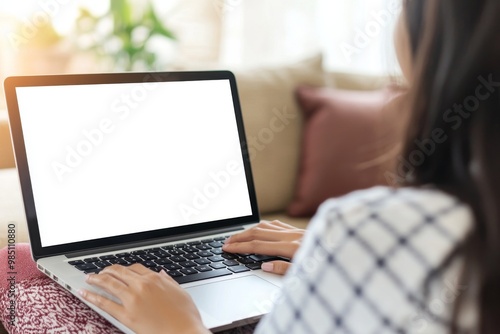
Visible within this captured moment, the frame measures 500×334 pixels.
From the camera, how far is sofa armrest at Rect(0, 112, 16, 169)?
64.2 inches

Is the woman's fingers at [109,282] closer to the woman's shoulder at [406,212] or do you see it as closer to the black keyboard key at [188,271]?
the black keyboard key at [188,271]

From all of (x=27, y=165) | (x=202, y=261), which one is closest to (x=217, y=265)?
(x=202, y=261)

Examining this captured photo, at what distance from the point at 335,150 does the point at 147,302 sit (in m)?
1.18

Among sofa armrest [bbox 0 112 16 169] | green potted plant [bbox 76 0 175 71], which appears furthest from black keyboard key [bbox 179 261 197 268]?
green potted plant [bbox 76 0 175 71]

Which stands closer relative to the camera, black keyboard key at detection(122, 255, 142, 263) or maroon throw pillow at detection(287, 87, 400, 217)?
black keyboard key at detection(122, 255, 142, 263)

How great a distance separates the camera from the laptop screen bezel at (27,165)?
1.02 metres

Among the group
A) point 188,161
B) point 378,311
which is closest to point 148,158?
point 188,161

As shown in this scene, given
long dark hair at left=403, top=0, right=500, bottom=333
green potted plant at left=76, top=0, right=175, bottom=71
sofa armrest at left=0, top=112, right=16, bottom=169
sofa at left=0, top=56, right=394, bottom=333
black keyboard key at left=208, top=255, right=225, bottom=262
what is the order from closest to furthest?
1. long dark hair at left=403, top=0, right=500, bottom=333
2. black keyboard key at left=208, top=255, right=225, bottom=262
3. sofa armrest at left=0, top=112, right=16, bottom=169
4. sofa at left=0, top=56, right=394, bottom=333
5. green potted plant at left=76, top=0, right=175, bottom=71

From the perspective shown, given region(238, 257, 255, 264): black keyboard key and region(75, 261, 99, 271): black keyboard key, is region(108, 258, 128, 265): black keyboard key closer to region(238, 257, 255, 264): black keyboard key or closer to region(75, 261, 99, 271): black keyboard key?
region(75, 261, 99, 271): black keyboard key

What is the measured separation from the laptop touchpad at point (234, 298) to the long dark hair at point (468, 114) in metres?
0.38

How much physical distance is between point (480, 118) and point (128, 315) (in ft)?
1.57

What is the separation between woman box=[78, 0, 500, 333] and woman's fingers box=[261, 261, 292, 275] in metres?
0.43

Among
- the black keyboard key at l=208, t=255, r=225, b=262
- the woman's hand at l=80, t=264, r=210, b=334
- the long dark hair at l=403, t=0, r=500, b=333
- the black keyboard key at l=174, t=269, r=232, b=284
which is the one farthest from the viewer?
the black keyboard key at l=208, t=255, r=225, b=262

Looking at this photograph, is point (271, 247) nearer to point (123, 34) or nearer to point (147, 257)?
point (147, 257)
